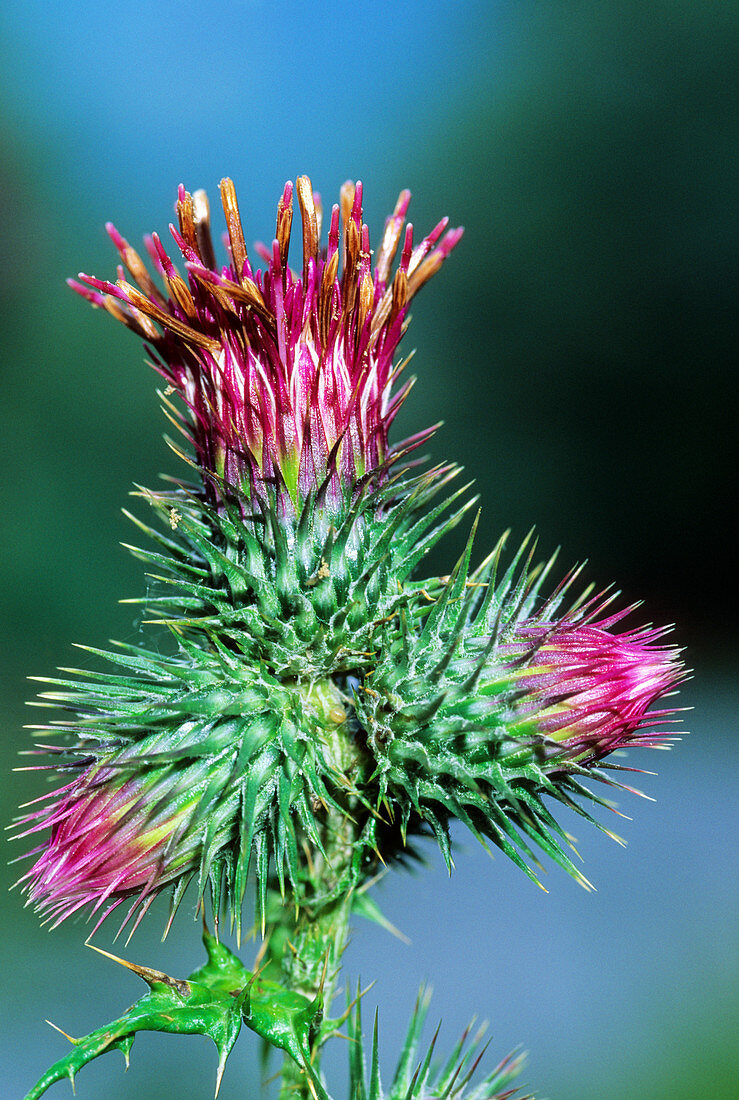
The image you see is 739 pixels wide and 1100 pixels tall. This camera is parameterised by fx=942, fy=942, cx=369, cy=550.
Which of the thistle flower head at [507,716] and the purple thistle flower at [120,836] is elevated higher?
the thistle flower head at [507,716]

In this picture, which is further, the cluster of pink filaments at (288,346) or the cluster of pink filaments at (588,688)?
the cluster of pink filaments at (288,346)

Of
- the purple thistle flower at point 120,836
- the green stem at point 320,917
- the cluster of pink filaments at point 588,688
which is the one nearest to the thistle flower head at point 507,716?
the cluster of pink filaments at point 588,688

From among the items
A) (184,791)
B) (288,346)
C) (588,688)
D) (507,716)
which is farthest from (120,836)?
(288,346)

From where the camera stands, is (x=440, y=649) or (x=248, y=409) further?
(x=248, y=409)

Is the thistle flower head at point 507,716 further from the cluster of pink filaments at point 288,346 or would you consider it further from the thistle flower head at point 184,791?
the cluster of pink filaments at point 288,346

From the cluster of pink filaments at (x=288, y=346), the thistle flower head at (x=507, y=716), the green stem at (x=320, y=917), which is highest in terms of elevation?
the cluster of pink filaments at (x=288, y=346)

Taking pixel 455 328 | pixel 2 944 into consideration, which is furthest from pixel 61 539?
pixel 455 328

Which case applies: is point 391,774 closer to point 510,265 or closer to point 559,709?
point 559,709

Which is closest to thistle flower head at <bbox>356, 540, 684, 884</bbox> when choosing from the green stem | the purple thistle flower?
the green stem

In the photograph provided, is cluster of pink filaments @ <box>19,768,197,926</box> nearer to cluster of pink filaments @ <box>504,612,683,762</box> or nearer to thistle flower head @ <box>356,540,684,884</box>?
thistle flower head @ <box>356,540,684,884</box>
